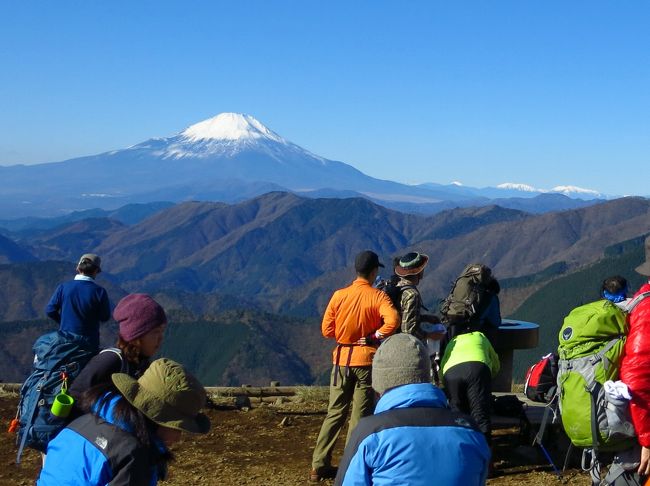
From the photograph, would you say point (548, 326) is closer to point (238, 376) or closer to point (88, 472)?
point (238, 376)

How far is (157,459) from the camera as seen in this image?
271 centimetres

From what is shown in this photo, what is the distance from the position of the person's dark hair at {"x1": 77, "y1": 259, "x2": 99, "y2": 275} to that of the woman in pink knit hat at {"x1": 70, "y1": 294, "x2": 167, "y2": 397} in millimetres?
2554

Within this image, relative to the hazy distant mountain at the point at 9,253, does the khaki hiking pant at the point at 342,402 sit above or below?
above

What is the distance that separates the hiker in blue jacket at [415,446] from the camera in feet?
8.81

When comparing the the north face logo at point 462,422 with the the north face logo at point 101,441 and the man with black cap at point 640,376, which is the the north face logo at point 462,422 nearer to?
the man with black cap at point 640,376

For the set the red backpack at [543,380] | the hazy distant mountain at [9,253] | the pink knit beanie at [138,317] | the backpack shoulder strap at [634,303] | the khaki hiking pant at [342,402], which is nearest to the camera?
the pink knit beanie at [138,317]

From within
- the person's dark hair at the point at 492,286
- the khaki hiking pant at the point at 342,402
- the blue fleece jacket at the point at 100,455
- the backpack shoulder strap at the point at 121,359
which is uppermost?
the person's dark hair at the point at 492,286

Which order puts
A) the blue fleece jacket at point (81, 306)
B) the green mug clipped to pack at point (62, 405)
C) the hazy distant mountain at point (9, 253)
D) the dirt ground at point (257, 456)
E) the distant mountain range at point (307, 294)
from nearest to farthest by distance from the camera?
the green mug clipped to pack at point (62, 405), the blue fleece jacket at point (81, 306), the dirt ground at point (257, 456), the distant mountain range at point (307, 294), the hazy distant mountain at point (9, 253)

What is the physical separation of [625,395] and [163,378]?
1973 mm

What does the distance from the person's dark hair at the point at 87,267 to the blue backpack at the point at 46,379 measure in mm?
1140

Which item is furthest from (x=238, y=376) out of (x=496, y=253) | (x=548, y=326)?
(x=496, y=253)

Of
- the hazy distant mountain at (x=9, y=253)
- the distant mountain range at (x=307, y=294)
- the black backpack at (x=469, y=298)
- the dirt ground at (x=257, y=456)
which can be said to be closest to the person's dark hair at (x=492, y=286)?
the black backpack at (x=469, y=298)

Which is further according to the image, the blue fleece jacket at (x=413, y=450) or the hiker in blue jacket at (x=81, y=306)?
the hiker in blue jacket at (x=81, y=306)

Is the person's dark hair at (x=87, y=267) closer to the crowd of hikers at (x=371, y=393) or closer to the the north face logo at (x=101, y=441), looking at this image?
the crowd of hikers at (x=371, y=393)
